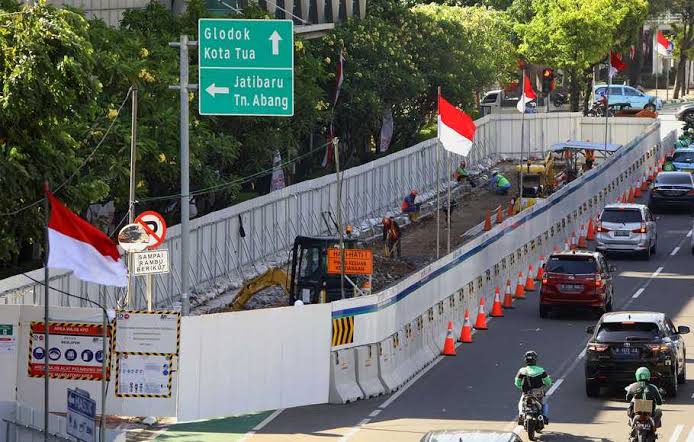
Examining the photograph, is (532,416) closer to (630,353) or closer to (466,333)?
(630,353)

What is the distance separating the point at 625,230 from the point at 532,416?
23841mm

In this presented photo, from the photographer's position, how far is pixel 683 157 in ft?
223

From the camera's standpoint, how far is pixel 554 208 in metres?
50.2

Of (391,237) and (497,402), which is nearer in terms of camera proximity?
(497,402)

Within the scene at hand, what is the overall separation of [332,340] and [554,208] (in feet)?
71.6

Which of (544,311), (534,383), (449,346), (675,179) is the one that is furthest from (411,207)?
(534,383)

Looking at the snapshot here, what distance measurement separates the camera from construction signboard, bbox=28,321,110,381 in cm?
2703

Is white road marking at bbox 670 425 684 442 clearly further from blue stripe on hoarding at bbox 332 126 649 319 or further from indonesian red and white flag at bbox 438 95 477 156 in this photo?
indonesian red and white flag at bbox 438 95 477 156

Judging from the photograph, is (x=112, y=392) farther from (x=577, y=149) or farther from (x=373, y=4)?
(x=373, y=4)

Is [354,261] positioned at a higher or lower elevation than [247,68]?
lower

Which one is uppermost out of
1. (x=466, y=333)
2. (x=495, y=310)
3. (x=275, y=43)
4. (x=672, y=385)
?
(x=275, y=43)

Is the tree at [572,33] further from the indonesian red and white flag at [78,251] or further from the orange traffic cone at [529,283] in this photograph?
the indonesian red and white flag at [78,251]

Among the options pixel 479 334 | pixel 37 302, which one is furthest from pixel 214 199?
pixel 37 302

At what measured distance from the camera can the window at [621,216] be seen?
49509 millimetres
